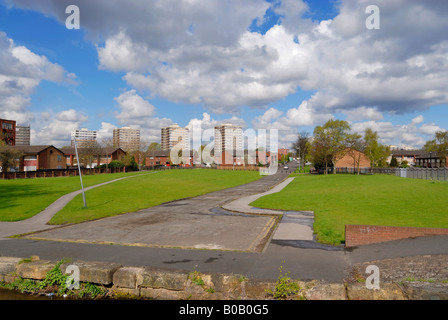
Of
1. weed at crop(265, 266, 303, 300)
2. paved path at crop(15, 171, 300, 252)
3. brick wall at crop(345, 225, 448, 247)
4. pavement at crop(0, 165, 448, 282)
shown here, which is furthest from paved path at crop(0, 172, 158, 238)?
brick wall at crop(345, 225, 448, 247)

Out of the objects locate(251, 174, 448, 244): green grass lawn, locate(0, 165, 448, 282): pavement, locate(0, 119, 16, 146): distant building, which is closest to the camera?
locate(0, 165, 448, 282): pavement

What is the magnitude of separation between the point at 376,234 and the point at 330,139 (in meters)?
61.1

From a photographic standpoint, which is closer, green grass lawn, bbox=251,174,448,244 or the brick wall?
the brick wall

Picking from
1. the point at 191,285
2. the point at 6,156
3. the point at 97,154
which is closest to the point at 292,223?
→ the point at 191,285

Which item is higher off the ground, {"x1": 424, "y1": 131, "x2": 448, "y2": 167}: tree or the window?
the window

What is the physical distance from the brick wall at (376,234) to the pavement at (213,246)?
276mm

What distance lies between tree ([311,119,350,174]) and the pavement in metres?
54.8

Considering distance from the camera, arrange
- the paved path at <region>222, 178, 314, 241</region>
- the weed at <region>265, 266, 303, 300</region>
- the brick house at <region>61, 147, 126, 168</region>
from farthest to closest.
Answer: the brick house at <region>61, 147, 126, 168</region> → the paved path at <region>222, 178, 314, 241</region> → the weed at <region>265, 266, 303, 300</region>

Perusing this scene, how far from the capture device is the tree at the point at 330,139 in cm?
6812

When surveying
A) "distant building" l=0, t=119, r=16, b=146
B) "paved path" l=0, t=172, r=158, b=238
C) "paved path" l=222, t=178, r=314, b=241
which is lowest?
"paved path" l=0, t=172, r=158, b=238

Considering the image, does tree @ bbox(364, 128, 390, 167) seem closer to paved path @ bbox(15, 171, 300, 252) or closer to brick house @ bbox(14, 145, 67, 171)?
paved path @ bbox(15, 171, 300, 252)

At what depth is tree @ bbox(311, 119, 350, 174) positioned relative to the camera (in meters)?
68.1
